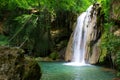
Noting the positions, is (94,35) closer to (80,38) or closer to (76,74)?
(80,38)

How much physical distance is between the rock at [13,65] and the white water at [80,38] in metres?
15.5

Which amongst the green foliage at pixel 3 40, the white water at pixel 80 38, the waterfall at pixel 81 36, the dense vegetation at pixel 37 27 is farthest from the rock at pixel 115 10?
the green foliage at pixel 3 40

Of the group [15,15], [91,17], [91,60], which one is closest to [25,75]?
[91,60]

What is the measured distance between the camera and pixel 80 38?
26.5 metres

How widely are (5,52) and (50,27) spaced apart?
65.3 ft

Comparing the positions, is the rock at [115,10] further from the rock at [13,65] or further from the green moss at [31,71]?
the rock at [13,65]

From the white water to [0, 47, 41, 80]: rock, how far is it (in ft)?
51.0

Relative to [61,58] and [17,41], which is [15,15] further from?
[61,58]

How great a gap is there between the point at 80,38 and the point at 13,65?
1785 cm

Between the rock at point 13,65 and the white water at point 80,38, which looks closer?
the rock at point 13,65

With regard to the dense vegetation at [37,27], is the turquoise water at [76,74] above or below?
below

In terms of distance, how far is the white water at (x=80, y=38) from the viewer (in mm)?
25375

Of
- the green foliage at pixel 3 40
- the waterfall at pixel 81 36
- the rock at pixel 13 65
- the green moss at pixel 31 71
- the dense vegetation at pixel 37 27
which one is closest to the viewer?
the rock at pixel 13 65

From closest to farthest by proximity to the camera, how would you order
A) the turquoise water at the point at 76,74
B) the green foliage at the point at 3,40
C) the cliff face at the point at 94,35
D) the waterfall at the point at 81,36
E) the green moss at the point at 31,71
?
the green moss at the point at 31,71 → the turquoise water at the point at 76,74 → the cliff face at the point at 94,35 → the green foliage at the point at 3,40 → the waterfall at the point at 81,36
